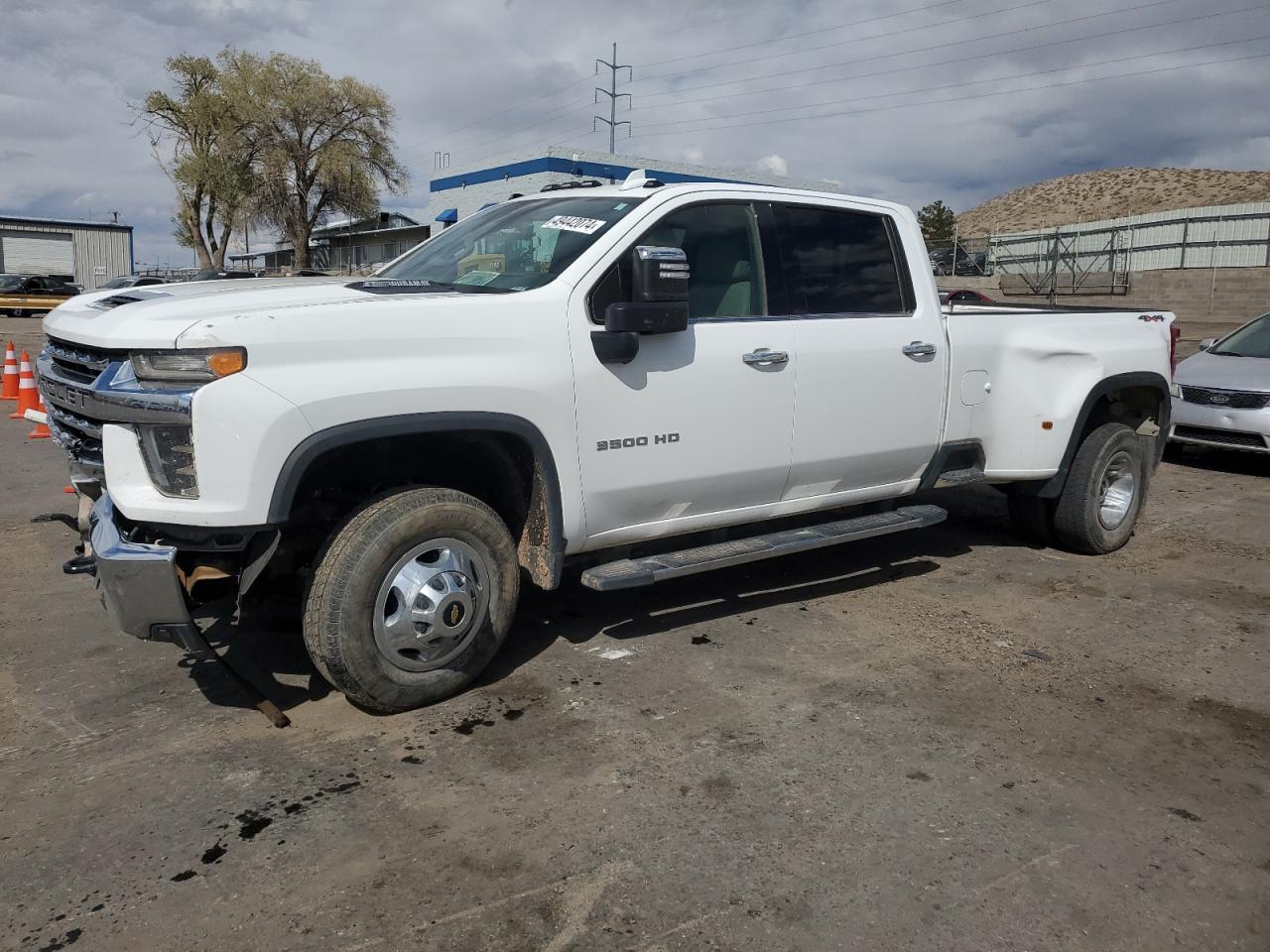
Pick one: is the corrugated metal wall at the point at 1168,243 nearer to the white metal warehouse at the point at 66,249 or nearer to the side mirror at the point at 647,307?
the side mirror at the point at 647,307

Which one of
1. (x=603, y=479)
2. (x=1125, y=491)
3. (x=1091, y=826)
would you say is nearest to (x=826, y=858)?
(x=1091, y=826)

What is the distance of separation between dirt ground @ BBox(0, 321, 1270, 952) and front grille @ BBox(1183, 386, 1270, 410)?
451cm

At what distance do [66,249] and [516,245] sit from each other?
68.9 meters

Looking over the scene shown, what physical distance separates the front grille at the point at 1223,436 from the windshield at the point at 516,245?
714 centimetres

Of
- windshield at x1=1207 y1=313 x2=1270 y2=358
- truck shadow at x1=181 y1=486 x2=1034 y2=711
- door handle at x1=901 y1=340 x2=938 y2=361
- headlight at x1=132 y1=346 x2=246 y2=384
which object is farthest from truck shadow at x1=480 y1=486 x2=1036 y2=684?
windshield at x1=1207 y1=313 x2=1270 y2=358

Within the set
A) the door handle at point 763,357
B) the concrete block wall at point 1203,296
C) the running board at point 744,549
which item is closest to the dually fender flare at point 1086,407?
the running board at point 744,549

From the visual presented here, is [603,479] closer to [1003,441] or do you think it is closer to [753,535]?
[753,535]

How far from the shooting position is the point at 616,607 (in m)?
5.02

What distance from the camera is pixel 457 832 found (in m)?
2.95

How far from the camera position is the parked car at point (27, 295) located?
121ft

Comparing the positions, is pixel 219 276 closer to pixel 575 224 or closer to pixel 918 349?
pixel 575 224

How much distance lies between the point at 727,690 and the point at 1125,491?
360 centimetres

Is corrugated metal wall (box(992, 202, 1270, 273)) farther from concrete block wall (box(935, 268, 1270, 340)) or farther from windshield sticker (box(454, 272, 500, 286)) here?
windshield sticker (box(454, 272, 500, 286))

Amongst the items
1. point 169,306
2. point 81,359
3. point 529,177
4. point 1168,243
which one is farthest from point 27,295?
point 1168,243
